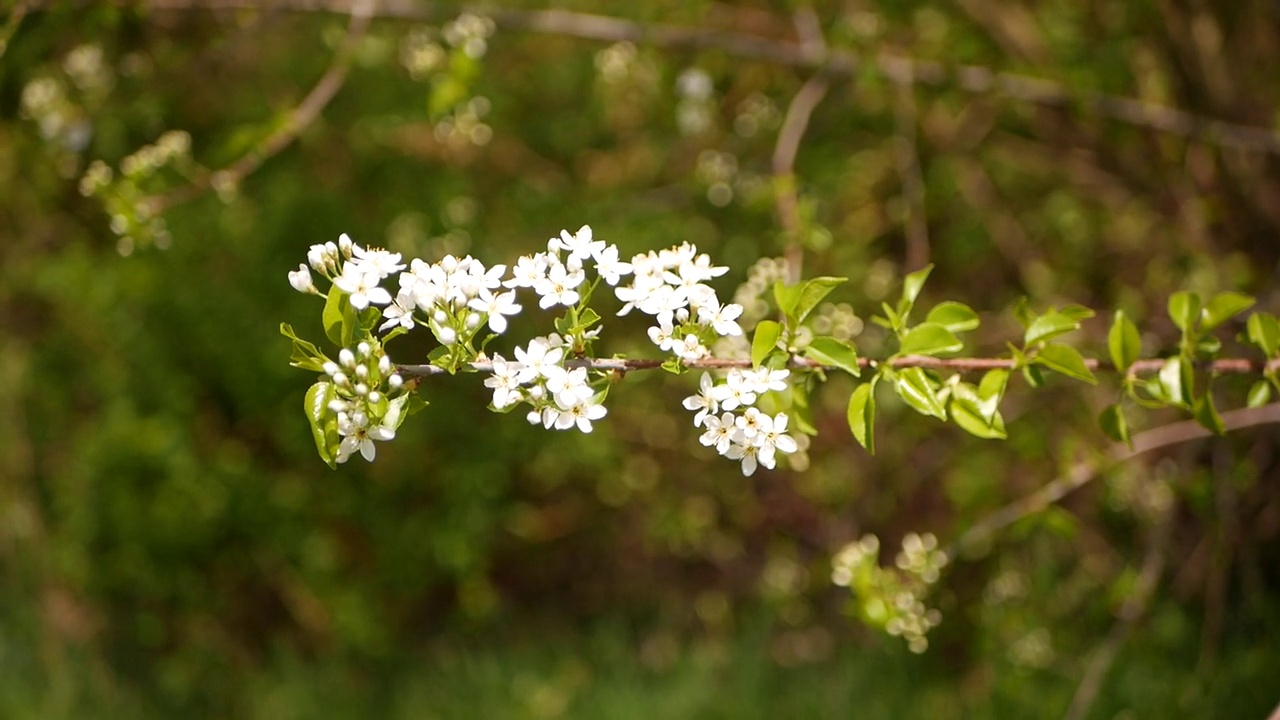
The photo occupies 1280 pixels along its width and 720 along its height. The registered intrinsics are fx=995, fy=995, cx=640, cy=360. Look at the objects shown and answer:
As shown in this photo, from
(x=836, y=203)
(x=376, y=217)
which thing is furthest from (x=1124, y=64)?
(x=376, y=217)

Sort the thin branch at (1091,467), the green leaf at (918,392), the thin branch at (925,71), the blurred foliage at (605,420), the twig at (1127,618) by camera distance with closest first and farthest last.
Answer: the green leaf at (918,392), the thin branch at (1091,467), the twig at (1127,618), the thin branch at (925,71), the blurred foliage at (605,420)

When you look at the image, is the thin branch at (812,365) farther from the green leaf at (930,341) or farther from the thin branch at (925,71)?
the thin branch at (925,71)

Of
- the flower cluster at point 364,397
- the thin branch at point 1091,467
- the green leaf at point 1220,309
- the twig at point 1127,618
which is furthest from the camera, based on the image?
the twig at point 1127,618

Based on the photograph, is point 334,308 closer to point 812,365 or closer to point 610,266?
point 610,266

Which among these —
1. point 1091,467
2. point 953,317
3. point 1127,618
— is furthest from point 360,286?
point 1127,618

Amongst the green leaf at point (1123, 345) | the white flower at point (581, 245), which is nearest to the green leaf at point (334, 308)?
the white flower at point (581, 245)

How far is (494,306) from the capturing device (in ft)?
4.10

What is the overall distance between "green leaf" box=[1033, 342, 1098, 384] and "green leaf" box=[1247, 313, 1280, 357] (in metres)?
0.26

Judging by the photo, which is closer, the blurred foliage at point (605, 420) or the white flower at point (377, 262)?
the white flower at point (377, 262)

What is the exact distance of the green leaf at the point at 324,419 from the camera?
1225mm

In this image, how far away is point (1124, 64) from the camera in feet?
9.96

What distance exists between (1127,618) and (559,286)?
181 centimetres

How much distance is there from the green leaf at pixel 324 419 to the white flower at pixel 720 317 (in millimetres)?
473

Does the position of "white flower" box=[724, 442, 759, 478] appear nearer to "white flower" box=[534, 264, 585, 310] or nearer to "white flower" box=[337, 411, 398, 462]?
"white flower" box=[534, 264, 585, 310]
